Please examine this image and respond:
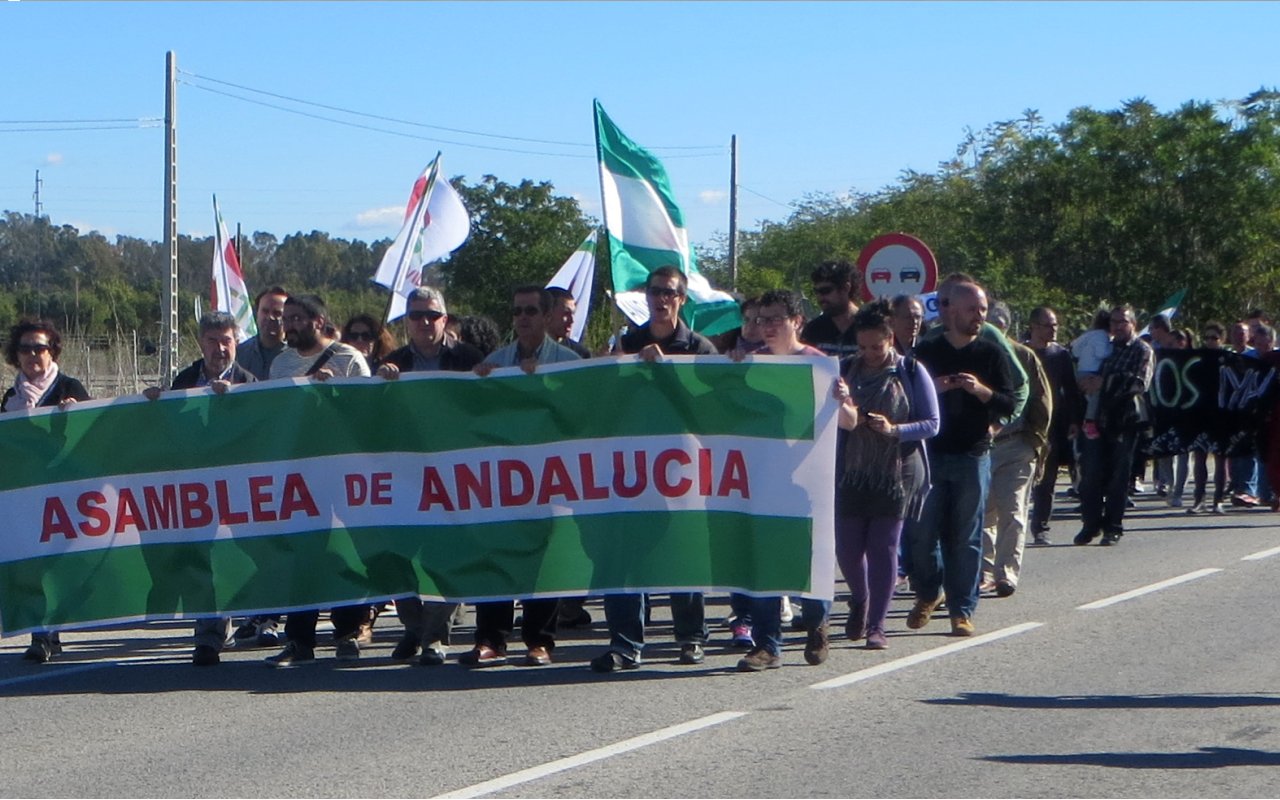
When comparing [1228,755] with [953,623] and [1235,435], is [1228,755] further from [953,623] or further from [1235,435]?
[1235,435]

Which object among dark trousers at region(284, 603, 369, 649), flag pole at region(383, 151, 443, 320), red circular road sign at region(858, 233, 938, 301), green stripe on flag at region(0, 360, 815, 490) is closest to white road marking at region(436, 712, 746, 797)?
green stripe on flag at region(0, 360, 815, 490)

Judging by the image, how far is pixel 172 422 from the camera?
950 centimetres

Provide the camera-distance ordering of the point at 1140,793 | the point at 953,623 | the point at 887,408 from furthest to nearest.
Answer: the point at 953,623
the point at 887,408
the point at 1140,793

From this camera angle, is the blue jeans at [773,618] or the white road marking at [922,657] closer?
the white road marking at [922,657]

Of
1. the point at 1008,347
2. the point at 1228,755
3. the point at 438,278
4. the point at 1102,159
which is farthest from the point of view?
the point at 438,278

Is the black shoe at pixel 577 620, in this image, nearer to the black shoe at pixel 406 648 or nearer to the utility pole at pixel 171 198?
the black shoe at pixel 406 648

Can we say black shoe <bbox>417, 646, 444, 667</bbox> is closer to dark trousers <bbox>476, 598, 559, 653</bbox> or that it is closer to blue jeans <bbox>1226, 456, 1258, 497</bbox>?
dark trousers <bbox>476, 598, 559, 653</bbox>

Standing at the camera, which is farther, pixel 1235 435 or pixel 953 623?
pixel 1235 435

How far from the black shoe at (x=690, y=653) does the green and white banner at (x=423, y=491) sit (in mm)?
335

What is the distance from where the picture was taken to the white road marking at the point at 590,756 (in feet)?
21.2

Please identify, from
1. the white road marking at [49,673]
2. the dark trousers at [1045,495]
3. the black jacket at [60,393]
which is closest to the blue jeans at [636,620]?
the white road marking at [49,673]

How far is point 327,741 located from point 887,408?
11.8 feet

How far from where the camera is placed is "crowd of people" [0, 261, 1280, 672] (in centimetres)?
928

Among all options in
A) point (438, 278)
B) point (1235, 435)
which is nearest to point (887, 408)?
point (1235, 435)
